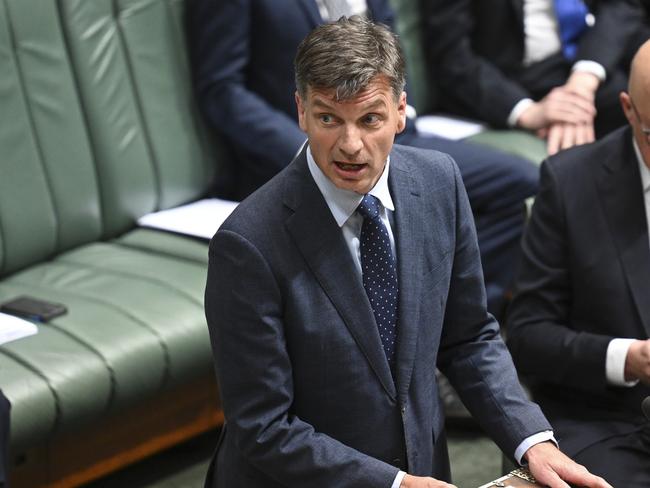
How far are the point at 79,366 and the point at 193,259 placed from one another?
624mm

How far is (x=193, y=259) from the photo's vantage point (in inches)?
133

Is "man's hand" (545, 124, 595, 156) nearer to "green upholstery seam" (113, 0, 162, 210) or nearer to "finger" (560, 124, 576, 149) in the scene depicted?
"finger" (560, 124, 576, 149)

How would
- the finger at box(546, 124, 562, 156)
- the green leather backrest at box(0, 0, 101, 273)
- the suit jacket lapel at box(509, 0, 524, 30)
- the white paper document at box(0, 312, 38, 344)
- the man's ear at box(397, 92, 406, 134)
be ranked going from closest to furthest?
the man's ear at box(397, 92, 406, 134), the white paper document at box(0, 312, 38, 344), the green leather backrest at box(0, 0, 101, 273), the finger at box(546, 124, 562, 156), the suit jacket lapel at box(509, 0, 524, 30)

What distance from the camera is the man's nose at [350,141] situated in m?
1.88

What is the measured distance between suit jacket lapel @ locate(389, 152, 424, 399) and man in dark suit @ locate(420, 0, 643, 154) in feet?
7.19

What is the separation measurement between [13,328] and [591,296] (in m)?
1.29

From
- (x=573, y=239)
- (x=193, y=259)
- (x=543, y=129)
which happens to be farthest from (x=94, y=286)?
(x=543, y=129)

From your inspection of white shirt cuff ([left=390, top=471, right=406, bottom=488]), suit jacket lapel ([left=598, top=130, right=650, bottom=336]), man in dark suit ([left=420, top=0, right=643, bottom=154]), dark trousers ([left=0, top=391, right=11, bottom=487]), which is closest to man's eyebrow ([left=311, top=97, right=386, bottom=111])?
white shirt cuff ([left=390, top=471, right=406, bottom=488])

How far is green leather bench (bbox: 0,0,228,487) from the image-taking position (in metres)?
2.88

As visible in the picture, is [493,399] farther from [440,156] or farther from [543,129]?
[543,129]

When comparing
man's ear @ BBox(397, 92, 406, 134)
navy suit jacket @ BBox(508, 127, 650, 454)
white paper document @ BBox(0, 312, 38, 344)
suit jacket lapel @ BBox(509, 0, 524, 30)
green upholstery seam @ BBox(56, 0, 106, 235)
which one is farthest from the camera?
suit jacket lapel @ BBox(509, 0, 524, 30)

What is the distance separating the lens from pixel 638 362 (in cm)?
241

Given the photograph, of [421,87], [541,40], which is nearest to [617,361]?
[541,40]

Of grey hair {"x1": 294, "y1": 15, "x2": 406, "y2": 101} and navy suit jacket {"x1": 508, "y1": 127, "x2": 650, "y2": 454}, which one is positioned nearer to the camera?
grey hair {"x1": 294, "y1": 15, "x2": 406, "y2": 101}
